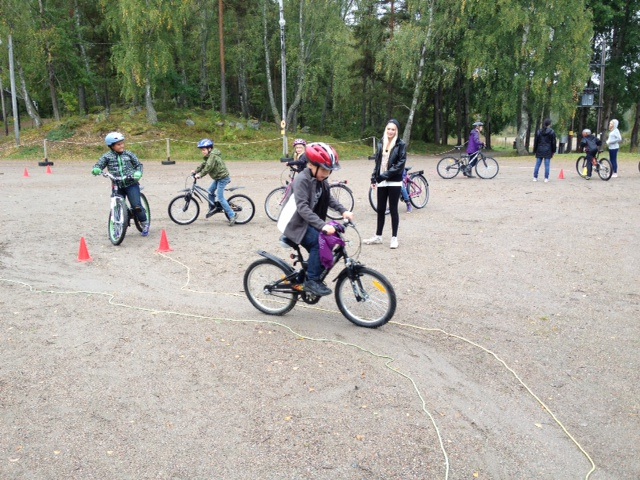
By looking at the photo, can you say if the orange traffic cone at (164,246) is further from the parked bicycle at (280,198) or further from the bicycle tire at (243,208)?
the parked bicycle at (280,198)

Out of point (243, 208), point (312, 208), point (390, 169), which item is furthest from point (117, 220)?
point (312, 208)

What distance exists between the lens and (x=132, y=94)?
1190 inches

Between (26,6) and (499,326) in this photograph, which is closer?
(499,326)

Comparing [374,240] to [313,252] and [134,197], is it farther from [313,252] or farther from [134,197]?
[134,197]

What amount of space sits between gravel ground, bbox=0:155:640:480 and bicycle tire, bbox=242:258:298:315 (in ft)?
0.45

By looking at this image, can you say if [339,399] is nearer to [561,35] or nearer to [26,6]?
[561,35]

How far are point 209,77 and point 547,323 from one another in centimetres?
4058

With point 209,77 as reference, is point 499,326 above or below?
below

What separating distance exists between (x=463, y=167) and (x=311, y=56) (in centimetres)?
1998

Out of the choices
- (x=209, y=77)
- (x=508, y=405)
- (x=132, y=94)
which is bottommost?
(x=508, y=405)

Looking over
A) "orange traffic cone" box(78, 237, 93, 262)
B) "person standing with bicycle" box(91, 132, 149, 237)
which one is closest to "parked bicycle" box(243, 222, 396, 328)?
"orange traffic cone" box(78, 237, 93, 262)

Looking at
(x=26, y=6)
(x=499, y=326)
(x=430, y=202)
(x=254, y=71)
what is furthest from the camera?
(x=254, y=71)

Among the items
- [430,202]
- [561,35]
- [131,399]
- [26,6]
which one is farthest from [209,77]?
[131,399]

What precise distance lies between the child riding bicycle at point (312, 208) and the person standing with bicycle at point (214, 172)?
5258 mm
